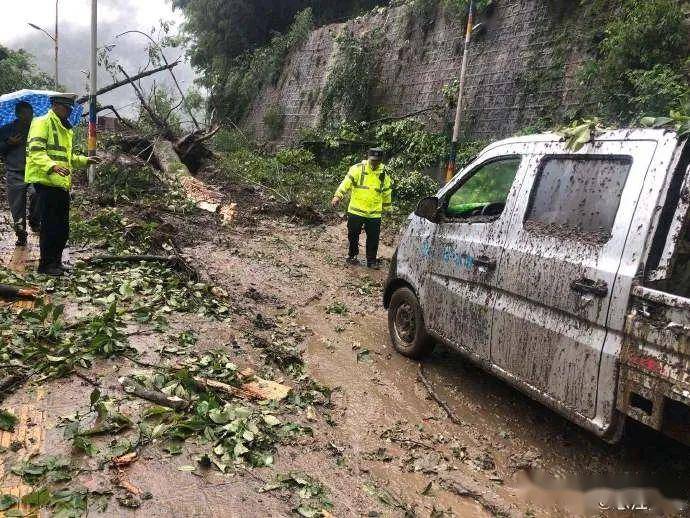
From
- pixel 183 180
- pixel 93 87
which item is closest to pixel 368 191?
pixel 183 180

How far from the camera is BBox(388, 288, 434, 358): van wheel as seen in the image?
439 centimetres

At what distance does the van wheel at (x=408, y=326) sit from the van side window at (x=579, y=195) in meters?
1.45

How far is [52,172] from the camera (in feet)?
16.7

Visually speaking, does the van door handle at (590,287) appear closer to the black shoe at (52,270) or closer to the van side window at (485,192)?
the van side window at (485,192)

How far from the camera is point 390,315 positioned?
16.0 ft

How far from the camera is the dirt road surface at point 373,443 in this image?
2564 millimetres

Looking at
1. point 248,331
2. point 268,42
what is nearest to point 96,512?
point 248,331

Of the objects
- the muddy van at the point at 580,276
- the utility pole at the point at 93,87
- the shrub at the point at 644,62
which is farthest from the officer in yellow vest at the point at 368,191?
the utility pole at the point at 93,87

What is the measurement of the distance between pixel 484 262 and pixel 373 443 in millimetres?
1435

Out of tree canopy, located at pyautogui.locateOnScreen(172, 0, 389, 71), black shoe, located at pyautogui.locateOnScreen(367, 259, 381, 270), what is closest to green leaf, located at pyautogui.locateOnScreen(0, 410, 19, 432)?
black shoe, located at pyautogui.locateOnScreen(367, 259, 381, 270)

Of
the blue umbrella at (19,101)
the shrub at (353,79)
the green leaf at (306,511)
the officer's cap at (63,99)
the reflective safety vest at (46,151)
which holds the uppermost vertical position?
the shrub at (353,79)

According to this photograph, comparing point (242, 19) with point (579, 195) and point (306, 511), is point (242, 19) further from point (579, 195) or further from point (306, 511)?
point (306, 511)

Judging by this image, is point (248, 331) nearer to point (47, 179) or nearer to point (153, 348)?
point (153, 348)

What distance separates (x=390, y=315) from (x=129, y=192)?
6.81 metres
